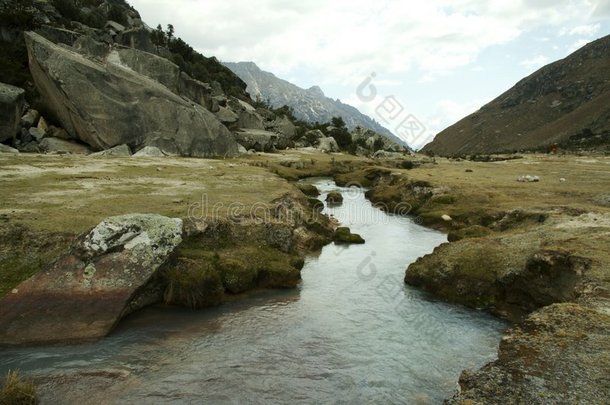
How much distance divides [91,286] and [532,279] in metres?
20.5

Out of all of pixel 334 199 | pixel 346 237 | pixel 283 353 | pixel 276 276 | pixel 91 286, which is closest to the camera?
pixel 283 353

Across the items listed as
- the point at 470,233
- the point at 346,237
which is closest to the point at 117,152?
the point at 346,237

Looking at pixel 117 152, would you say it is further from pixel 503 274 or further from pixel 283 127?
pixel 283 127

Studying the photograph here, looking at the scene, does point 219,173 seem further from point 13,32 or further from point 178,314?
point 13,32

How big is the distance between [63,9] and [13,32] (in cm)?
3247

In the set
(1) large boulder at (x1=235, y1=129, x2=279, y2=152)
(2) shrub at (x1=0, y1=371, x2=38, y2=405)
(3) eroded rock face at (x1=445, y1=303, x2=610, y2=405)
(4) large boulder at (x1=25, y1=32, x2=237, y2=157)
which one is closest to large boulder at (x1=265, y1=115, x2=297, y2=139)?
(1) large boulder at (x1=235, y1=129, x2=279, y2=152)

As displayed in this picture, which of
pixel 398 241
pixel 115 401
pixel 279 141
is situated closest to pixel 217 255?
pixel 115 401

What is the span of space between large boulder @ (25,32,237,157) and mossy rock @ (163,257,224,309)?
4601cm

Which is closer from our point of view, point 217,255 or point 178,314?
point 178,314

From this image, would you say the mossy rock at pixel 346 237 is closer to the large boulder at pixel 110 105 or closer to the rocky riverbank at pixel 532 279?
the rocky riverbank at pixel 532 279

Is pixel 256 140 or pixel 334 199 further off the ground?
pixel 256 140

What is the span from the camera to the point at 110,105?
59.7 m

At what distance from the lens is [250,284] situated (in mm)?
22984

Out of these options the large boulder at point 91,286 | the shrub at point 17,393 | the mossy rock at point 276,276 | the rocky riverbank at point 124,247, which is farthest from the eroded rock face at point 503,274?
the shrub at point 17,393
